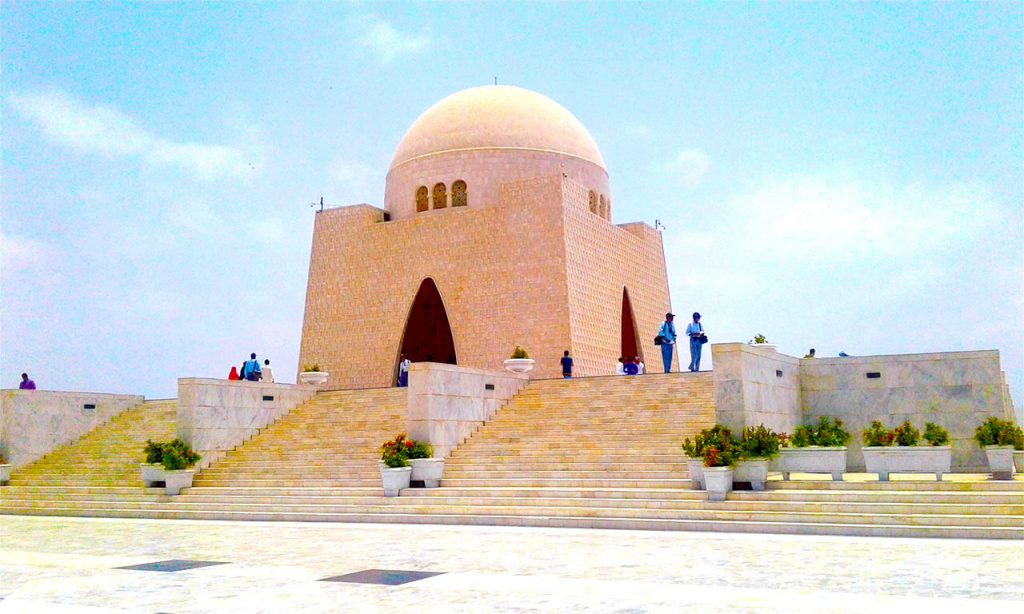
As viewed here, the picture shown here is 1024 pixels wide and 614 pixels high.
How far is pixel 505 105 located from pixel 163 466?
57.3 feet

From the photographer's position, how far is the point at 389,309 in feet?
92.6

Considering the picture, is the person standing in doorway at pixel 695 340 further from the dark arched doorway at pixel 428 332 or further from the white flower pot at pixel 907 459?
the dark arched doorway at pixel 428 332

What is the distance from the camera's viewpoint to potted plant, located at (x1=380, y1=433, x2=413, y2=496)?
48.4 feet

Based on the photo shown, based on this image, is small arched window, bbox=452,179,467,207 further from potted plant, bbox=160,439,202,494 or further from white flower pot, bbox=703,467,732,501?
white flower pot, bbox=703,467,732,501

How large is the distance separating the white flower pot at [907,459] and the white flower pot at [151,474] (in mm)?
12055

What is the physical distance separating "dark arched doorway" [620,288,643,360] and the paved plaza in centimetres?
1852

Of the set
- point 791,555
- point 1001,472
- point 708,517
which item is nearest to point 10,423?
point 708,517

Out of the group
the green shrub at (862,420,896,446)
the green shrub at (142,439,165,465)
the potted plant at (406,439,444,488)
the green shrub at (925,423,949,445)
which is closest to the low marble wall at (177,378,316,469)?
the green shrub at (142,439,165,465)

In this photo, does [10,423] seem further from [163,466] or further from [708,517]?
[708,517]

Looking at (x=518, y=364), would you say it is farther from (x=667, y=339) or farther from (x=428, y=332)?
(x=428, y=332)

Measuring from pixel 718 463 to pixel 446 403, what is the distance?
5.61 metres

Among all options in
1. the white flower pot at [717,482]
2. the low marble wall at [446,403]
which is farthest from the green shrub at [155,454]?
the white flower pot at [717,482]

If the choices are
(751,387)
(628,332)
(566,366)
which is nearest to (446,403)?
(751,387)

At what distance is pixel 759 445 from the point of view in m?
12.8
